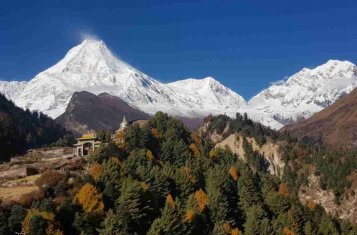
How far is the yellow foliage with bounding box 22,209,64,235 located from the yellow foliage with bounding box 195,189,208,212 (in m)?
28.2

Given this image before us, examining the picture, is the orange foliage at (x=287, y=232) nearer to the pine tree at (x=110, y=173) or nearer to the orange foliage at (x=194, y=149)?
the pine tree at (x=110, y=173)

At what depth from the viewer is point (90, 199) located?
73.1m

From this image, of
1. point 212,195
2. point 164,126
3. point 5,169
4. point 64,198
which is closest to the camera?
point 64,198

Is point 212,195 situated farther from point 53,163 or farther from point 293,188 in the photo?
point 293,188

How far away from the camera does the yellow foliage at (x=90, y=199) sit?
71750mm

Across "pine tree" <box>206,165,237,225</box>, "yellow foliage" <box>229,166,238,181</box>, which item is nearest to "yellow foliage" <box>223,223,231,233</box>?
"pine tree" <box>206,165,237,225</box>

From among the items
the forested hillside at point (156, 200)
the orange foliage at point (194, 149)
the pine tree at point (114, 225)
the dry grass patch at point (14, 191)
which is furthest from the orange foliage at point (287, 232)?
the dry grass patch at point (14, 191)

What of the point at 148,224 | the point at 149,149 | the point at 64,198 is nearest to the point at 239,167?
the point at 149,149

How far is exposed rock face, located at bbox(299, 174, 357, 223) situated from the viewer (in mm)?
146500

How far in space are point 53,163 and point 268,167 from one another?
105477 millimetres

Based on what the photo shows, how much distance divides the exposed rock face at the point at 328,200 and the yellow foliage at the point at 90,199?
90883 millimetres

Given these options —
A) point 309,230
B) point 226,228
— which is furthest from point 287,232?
point 226,228

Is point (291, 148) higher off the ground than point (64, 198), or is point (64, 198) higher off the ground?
point (291, 148)

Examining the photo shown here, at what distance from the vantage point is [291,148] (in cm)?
18512
